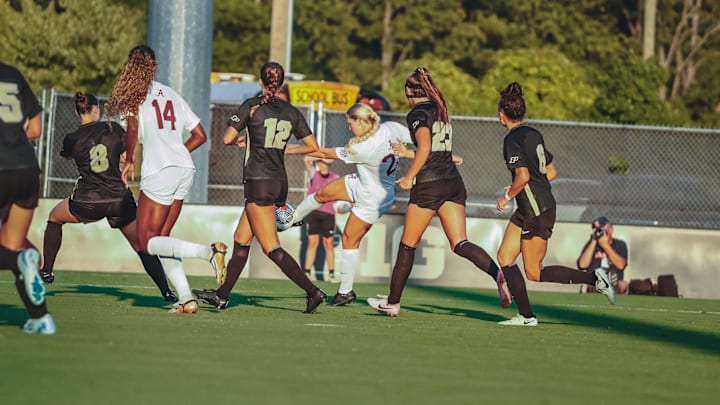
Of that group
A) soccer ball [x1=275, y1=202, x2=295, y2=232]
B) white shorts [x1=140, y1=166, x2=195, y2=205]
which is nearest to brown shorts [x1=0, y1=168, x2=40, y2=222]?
white shorts [x1=140, y1=166, x2=195, y2=205]

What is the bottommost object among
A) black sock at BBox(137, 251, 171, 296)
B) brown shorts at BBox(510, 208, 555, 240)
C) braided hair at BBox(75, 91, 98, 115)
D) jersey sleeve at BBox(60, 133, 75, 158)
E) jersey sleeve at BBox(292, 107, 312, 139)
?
black sock at BBox(137, 251, 171, 296)

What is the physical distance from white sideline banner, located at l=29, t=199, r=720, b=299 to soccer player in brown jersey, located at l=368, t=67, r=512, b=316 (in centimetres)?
786

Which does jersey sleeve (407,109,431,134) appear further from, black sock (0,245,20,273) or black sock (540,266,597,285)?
black sock (0,245,20,273)

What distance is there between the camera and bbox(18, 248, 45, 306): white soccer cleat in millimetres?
8703

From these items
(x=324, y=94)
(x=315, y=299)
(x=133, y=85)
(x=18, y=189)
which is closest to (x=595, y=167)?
(x=315, y=299)

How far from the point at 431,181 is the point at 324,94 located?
2076cm

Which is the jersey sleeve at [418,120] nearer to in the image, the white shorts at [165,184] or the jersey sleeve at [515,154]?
the jersey sleeve at [515,154]

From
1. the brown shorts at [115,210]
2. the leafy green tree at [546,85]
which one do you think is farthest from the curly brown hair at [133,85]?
the leafy green tree at [546,85]

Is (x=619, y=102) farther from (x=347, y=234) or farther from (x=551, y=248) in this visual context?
(x=347, y=234)

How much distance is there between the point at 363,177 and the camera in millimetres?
12797

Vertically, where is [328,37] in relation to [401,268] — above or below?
above

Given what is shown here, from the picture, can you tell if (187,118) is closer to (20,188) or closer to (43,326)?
(20,188)

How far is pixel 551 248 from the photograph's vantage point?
2028 centimetres

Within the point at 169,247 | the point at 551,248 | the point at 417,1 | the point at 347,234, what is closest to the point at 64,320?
the point at 169,247
